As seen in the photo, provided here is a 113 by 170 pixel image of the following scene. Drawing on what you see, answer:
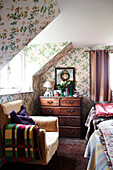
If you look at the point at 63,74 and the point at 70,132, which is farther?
the point at 63,74

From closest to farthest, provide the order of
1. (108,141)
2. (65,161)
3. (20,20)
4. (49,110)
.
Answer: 1. (108,141)
2. (20,20)
3. (65,161)
4. (49,110)

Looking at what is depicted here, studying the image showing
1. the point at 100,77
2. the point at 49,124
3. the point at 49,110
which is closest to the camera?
the point at 49,124

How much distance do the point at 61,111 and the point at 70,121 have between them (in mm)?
314

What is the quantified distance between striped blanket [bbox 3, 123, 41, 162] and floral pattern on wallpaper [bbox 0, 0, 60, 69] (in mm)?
975

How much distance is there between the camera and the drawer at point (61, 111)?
3.75 meters

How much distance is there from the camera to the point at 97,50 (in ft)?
13.7

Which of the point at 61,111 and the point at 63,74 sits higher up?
the point at 63,74

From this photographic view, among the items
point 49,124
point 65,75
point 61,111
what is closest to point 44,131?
point 49,124

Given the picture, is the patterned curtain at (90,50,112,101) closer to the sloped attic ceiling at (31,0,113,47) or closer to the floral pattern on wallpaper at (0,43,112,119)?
the floral pattern on wallpaper at (0,43,112,119)

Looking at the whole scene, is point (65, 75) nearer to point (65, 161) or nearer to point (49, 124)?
point (49, 124)

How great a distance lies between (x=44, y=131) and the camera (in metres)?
2.13

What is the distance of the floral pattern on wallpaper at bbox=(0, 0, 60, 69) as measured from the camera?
1637 millimetres

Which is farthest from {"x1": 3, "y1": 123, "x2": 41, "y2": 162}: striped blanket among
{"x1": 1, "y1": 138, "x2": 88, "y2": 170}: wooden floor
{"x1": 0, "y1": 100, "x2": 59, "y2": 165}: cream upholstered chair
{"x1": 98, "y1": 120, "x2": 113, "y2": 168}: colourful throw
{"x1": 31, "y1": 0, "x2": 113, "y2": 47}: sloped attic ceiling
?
{"x1": 31, "y1": 0, "x2": 113, "y2": 47}: sloped attic ceiling

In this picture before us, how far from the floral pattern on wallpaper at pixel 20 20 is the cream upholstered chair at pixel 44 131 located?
69 centimetres
